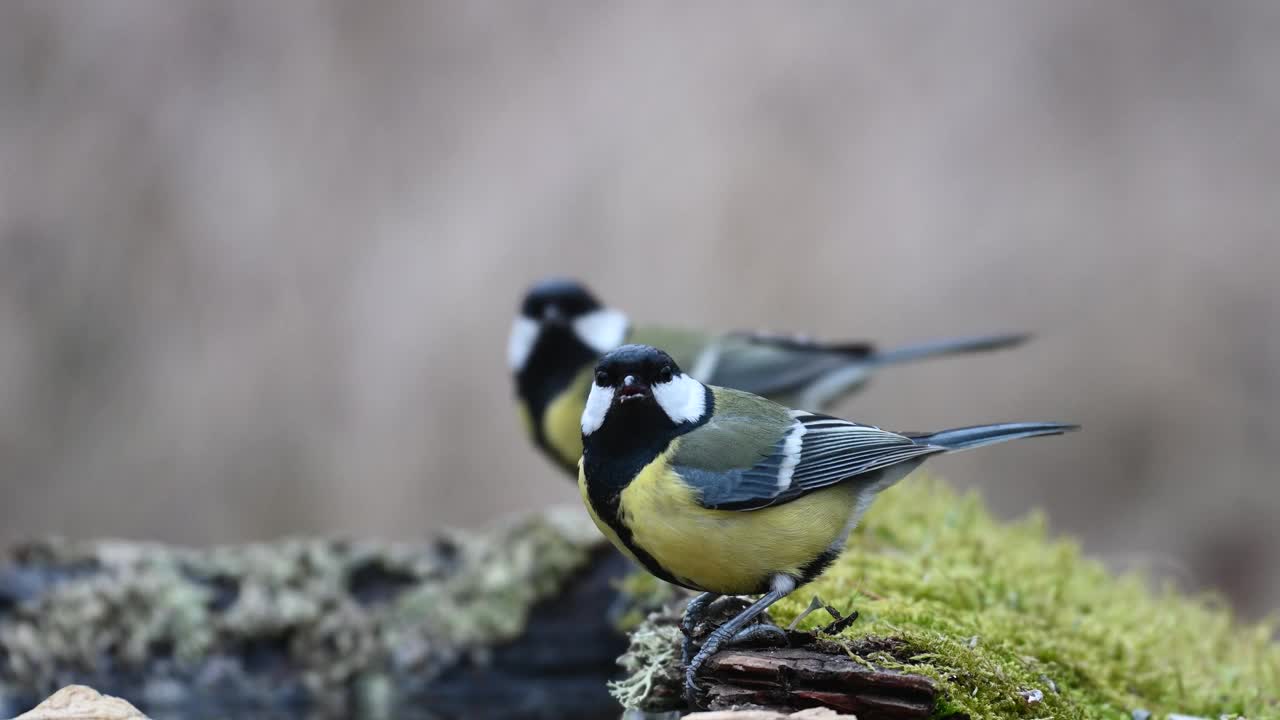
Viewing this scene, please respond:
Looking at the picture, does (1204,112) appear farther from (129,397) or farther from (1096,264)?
(129,397)

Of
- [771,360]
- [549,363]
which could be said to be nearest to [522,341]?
[549,363]

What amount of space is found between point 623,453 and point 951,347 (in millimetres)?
2260

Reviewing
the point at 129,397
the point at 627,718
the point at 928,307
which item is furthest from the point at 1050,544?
the point at 129,397

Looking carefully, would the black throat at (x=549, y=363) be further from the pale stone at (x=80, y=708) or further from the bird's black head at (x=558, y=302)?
the pale stone at (x=80, y=708)

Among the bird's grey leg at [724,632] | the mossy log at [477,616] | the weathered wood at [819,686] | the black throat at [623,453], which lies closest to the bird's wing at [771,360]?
the mossy log at [477,616]

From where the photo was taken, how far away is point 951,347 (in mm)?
4137

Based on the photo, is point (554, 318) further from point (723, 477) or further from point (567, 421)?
point (723, 477)

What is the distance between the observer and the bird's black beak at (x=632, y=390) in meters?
2.22

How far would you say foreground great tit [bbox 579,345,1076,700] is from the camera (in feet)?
6.95

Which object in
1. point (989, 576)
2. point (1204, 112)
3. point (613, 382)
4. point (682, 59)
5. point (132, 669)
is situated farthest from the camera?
point (682, 59)

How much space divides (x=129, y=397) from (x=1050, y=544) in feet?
15.7

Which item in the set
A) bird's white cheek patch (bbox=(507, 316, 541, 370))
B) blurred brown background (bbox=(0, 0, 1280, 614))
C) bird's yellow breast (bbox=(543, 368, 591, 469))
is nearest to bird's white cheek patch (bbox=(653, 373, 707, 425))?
bird's yellow breast (bbox=(543, 368, 591, 469))

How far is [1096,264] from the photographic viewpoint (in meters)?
6.02

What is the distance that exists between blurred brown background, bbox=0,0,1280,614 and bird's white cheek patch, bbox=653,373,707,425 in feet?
12.2
